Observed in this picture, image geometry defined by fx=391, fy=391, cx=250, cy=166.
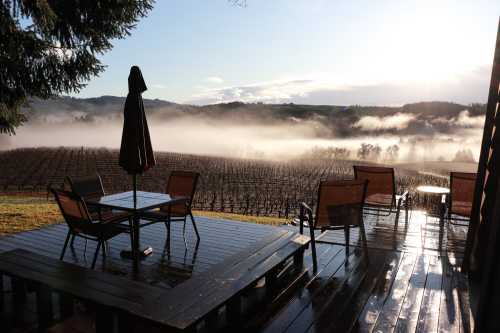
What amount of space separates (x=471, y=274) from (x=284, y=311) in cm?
201

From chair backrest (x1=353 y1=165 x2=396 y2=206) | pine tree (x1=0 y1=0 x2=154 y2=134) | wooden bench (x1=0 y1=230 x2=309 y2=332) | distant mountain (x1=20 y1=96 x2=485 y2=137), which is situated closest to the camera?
wooden bench (x1=0 y1=230 x2=309 y2=332)

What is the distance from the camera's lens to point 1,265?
3.11m

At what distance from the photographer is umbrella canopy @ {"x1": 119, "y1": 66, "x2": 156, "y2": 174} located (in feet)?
14.6

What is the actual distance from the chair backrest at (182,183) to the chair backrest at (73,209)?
1.55 m

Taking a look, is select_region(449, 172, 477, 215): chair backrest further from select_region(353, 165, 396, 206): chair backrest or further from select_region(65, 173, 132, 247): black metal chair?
select_region(65, 173, 132, 247): black metal chair

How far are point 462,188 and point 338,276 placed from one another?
3290 millimetres

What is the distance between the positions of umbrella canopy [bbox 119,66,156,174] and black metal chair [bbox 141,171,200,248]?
809 mm

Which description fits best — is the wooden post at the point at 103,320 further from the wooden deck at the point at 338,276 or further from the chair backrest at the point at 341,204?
the chair backrest at the point at 341,204

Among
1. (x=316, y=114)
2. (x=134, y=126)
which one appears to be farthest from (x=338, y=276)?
(x=316, y=114)

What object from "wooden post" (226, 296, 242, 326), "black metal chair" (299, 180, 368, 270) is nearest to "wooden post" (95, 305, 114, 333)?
"wooden post" (226, 296, 242, 326)

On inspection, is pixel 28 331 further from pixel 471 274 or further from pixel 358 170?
pixel 358 170

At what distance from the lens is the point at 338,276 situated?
156 inches

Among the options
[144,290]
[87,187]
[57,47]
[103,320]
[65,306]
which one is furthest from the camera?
[57,47]

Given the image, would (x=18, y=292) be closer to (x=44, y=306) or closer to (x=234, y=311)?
(x=44, y=306)
